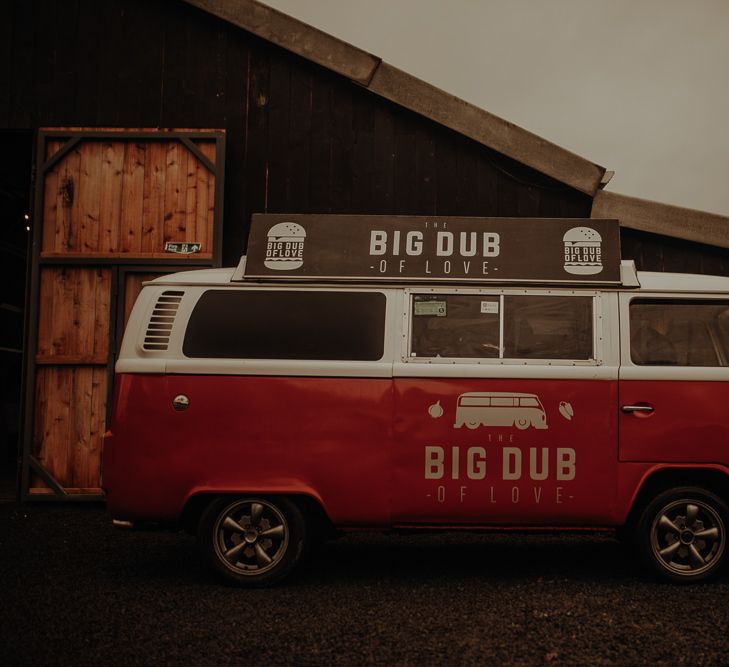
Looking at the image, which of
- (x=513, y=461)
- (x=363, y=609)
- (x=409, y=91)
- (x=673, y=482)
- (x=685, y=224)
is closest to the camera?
(x=363, y=609)

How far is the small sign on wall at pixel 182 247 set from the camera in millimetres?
9234

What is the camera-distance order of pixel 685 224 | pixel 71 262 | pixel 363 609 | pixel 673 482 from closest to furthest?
pixel 363 609
pixel 673 482
pixel 685 224
pixel 71 262

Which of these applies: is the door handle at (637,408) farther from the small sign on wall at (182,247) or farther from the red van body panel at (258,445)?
the small sign on wall at (182,247)

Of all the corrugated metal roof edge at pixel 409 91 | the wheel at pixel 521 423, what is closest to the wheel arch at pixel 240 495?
the wheel at pixel 521 423

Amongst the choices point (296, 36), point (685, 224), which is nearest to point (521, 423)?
point (685, 224)

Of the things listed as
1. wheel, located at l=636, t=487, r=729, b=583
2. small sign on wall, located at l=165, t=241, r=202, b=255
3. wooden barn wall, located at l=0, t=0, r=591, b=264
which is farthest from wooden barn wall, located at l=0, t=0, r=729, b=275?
wheel, located at l=636, t=487, r=729, b=583

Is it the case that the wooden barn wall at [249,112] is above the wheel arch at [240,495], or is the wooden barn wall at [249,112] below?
above

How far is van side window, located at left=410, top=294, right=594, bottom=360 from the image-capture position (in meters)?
5.72

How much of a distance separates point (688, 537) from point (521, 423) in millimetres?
1446

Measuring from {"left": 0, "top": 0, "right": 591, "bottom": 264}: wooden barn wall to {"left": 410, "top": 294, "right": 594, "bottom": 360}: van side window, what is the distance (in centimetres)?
376

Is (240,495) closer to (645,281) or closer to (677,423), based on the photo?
(677,423)

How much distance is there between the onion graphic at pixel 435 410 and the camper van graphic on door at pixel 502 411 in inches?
5.3

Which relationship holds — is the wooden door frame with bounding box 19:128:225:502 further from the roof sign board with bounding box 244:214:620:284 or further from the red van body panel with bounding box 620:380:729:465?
the red van body panel with bounding box 620:380:729:465

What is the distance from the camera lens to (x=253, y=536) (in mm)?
5676
